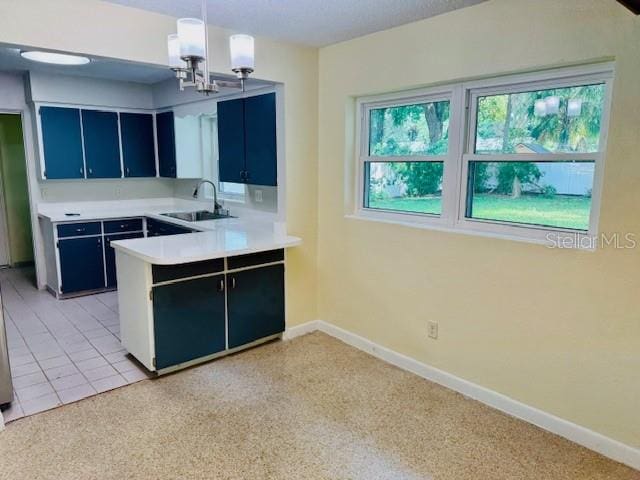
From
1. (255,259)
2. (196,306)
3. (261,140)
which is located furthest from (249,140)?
(196,306)

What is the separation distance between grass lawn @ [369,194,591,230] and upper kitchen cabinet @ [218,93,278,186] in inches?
53.5

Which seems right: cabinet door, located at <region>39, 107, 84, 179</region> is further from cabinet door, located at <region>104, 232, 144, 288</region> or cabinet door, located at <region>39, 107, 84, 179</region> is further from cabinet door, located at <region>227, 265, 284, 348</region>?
cabinet door, located at <region>227, 265, 284, 348</region>

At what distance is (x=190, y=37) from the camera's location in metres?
1.79

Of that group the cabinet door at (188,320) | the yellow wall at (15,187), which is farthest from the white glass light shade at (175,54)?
the yellow wall at (15,187)

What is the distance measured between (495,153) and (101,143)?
431 centimetres

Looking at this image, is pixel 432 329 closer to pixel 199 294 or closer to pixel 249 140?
pixel 199 294

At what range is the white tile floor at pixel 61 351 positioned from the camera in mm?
2773

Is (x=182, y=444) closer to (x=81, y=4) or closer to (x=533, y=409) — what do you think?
(x=533, y=409)

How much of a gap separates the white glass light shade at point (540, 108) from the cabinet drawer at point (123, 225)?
4126 millimetres

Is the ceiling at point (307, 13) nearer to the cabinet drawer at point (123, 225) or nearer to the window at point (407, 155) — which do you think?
the window at point (407, 155)

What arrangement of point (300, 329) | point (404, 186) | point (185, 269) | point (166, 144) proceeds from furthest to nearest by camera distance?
point (166, 144)
point (300, 329)
point (404, 186)
point (185, 269)

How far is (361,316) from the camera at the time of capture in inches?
137

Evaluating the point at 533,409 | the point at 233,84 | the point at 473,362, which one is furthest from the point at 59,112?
the point at 533,409

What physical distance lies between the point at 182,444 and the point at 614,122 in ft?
8.69
